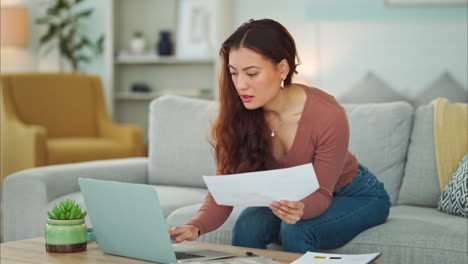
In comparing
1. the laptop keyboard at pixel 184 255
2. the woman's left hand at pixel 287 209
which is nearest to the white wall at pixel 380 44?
the woman's left hand at pixel 287 209

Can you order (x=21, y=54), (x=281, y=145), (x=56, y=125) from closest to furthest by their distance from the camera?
1. (x=281, y=145)
2. (x=56, y=125)
3. (x=21, y=54)

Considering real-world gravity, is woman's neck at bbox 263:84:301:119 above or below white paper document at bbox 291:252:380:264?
above

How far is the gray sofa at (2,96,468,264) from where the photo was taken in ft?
7.18

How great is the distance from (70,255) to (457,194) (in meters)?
1.35

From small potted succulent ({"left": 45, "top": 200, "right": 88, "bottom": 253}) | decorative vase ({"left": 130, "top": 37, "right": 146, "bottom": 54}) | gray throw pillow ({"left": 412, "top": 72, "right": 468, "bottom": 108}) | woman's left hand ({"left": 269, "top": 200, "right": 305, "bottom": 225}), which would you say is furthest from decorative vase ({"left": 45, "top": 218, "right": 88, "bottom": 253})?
decorative vase ({"left": 130, "top": 37, "right": 146, "bottom": 54})

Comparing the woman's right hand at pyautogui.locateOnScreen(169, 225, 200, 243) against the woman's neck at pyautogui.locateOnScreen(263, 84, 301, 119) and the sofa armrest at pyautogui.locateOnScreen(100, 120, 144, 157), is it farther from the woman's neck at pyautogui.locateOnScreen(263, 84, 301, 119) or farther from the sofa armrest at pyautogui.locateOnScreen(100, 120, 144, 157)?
the sofa armrest at pyautogui.locateOnScreen(100, 120, 144, 157)

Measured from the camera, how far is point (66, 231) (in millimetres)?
1777

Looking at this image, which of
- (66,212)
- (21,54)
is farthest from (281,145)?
(21,54)

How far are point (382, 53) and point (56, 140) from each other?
2.34m

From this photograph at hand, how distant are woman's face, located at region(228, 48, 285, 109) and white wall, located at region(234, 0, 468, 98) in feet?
8.49

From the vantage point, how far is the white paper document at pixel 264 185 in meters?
1.61

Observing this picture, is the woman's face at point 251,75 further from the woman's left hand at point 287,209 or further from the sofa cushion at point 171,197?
the sofa cushion at point 171,197

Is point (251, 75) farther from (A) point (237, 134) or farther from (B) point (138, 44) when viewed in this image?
(B) point (138, 44)

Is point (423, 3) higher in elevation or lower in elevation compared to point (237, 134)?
higher
